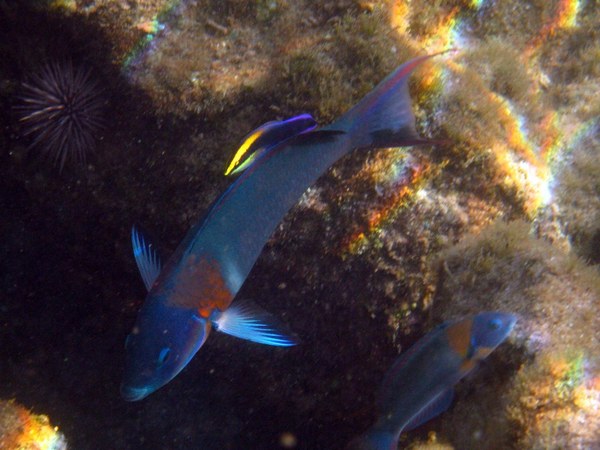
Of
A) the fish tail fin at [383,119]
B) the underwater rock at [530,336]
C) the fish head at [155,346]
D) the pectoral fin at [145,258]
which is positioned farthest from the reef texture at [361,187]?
the fish head at [155,346]

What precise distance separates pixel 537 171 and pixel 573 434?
2.06 metres

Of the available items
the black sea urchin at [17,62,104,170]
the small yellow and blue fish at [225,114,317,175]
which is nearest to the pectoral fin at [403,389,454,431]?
the small yellow and blue fish at [225,114,317,175]

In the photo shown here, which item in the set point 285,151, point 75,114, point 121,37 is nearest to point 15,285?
point 75,114

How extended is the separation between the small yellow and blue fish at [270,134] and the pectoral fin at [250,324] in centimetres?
77

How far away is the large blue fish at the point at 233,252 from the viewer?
216 cm

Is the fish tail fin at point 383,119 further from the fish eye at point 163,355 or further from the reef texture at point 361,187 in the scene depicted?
the fish eye at point 163,355

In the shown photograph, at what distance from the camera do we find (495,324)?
2459 mm

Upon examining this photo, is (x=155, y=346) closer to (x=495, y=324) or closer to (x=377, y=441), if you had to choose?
(x=377, y=441)

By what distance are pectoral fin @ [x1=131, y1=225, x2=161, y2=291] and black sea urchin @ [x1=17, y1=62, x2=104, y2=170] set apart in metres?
1.37

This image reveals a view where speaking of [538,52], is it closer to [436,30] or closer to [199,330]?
[436,30]

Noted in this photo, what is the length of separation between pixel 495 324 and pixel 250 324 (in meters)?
1.44

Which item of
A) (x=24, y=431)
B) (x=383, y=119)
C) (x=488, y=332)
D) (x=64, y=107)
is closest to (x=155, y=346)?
(x=383, y=119)

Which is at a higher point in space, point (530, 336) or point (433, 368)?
point (433, 368)

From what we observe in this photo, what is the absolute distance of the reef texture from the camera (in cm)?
295
